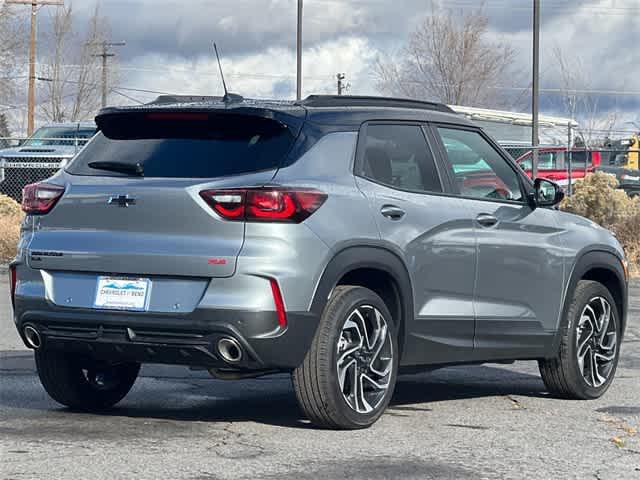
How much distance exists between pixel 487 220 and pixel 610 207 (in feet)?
51.5

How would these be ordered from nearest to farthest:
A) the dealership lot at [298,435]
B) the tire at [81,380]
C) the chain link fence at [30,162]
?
the dealership lot at [298,435], the tire at [81,380], the chain link fence at [30,162]

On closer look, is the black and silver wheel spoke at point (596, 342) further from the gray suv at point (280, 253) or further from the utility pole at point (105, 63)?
the utility pole at point (105, 63)

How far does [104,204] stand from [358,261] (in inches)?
53.1

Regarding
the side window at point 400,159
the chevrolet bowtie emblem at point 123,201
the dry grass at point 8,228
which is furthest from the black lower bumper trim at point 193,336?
the dry grass at point 8,228

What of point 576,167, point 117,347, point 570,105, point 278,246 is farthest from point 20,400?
point 570,105

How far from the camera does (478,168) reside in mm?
8320

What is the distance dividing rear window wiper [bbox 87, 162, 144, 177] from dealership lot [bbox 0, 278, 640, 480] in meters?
1.35

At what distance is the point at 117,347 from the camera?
22.1 feet

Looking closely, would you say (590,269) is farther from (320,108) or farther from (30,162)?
(30,162)

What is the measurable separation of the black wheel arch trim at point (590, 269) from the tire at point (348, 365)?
5.43 feet

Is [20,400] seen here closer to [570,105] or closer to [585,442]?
[585,442]

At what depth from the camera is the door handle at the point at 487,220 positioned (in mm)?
7883

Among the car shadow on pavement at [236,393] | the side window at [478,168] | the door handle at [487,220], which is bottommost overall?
the car shadow on pavement at [236,393]

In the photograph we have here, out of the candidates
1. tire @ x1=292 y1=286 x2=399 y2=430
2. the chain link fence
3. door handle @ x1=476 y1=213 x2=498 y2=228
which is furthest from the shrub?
tire @ x1=292 y1=286 x2=399 y2=430
